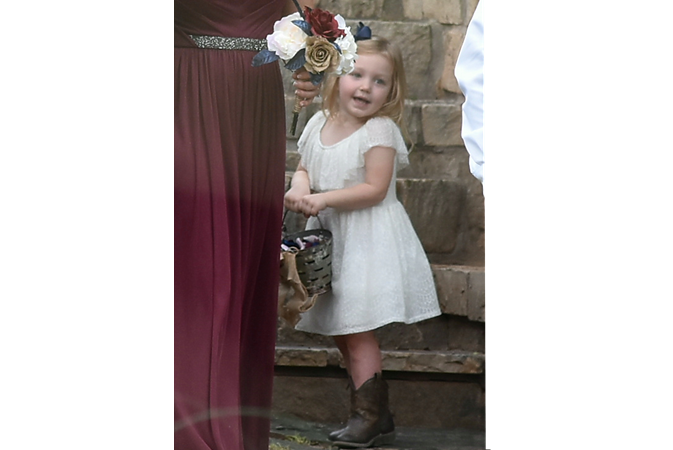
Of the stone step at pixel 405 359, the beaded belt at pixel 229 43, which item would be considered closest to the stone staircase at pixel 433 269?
the stone step at pixel 405 359

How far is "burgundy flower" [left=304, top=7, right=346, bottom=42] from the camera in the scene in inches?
116

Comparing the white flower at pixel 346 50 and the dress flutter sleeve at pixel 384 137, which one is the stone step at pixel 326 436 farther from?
the white flower at pixel 346 50

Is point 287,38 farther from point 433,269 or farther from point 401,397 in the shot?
point 401,397

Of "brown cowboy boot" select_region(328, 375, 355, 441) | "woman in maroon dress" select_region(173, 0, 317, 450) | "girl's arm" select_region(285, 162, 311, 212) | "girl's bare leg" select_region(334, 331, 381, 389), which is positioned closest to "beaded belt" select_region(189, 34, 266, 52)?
"woman in maroon dress" select_region(173, 0, 317, 450)

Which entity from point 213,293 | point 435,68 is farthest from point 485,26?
point 213,293

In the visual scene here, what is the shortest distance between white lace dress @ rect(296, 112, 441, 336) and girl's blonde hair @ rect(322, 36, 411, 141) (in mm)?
25

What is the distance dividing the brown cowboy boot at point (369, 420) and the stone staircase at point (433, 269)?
0.10 ft

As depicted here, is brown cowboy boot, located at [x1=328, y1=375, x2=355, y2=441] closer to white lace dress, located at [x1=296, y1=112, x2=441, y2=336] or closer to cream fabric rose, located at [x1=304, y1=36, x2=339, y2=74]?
white lace dress, located at [x1=296, y1=112, x2=441, y2=336]

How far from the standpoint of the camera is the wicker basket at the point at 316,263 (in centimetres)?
309

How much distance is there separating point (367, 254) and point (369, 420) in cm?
45

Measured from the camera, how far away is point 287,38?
2.95 meters

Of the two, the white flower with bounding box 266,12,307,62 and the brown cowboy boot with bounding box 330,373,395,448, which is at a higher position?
the white flower with bounding box 266,12,307,62

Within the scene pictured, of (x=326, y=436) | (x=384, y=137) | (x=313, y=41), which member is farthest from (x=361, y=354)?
(x=313, y=41)

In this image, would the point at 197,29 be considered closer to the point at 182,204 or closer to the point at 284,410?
the point at 182,204
